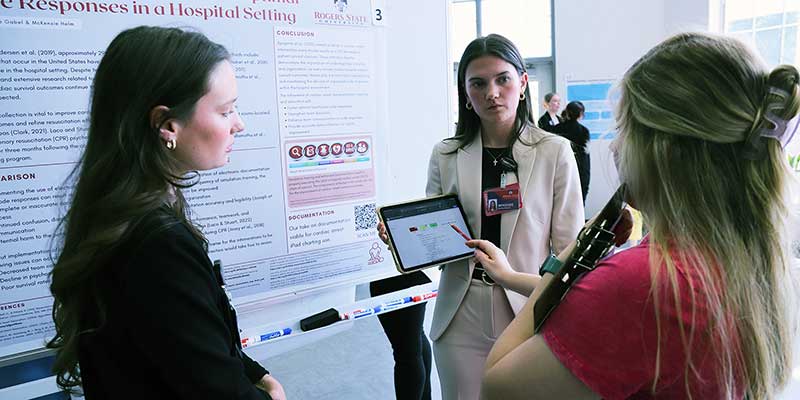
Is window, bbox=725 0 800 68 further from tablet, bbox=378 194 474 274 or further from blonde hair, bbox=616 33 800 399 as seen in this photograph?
blonde hair, bbox=616 33 800 399

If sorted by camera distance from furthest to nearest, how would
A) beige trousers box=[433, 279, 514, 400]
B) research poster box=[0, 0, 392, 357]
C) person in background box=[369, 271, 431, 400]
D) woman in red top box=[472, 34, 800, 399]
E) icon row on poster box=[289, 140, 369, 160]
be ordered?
person in background box=[369, 271, 431, 400], icon row on poster box=[289, 140, 369, 160], beige trousers box=[433, 279, 514, 400], research poster box=[0, 0, 392, 357], woman in red top box=[472, 34, 800, 399]

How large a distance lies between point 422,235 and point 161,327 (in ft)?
2.85

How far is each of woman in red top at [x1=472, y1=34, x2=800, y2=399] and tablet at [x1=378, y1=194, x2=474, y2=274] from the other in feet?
2.59

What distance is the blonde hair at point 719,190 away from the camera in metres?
0.67

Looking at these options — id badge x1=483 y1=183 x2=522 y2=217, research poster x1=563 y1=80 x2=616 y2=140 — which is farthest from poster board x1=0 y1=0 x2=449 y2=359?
research poster x1=563 y1=80 x2=616 y2=140

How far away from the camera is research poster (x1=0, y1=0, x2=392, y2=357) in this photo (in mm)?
1307

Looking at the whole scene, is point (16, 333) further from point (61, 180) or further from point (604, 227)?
point (604, 227)

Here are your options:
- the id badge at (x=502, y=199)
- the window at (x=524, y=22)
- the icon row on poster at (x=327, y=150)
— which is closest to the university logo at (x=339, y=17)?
the icon row on poster at (x=327, y=150)

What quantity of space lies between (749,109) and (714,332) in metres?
0.28

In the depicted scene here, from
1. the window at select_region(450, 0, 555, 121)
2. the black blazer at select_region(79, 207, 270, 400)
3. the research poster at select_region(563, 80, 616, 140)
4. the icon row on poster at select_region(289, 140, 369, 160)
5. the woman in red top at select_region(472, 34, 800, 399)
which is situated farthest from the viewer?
the window at select_region(450, 0, 555, 121)

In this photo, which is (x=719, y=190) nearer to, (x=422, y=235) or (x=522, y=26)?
(x=422, y=235)

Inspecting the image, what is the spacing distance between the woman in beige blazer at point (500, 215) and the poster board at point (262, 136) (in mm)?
315

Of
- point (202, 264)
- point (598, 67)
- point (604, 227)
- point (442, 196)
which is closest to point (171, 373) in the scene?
point (202, 264)

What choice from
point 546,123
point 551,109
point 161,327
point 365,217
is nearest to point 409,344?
point 365,217
